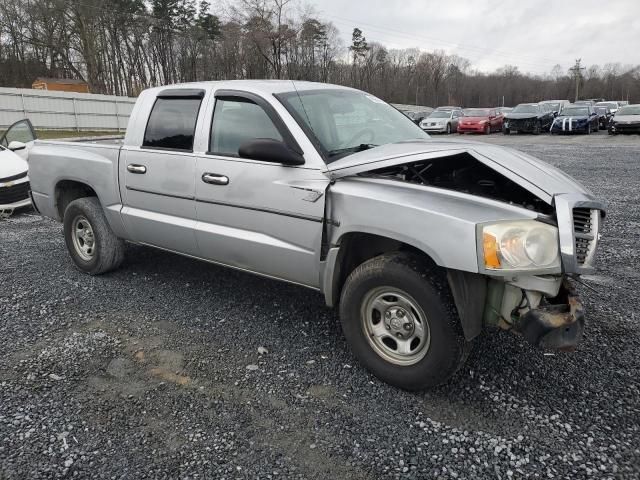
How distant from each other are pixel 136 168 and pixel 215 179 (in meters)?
1.03

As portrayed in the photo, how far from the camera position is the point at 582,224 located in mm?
2793

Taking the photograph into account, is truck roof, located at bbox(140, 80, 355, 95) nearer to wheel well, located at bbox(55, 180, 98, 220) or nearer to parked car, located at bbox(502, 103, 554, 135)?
wheel well, located at bbox(55, 180, 98, 220)

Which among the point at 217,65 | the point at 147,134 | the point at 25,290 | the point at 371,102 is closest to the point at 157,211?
the point at 147,134

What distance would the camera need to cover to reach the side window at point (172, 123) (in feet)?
13.2

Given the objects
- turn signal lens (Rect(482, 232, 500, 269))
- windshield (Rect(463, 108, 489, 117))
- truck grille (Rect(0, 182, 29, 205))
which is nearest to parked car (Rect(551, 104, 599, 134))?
windshield (Rect(463, 108, 489, 117))

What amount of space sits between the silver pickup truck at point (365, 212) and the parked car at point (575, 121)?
2447 cm

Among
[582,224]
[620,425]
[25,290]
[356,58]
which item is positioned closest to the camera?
[620,425]

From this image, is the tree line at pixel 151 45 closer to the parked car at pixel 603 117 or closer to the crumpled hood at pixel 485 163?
the parked car at pixel 603 117

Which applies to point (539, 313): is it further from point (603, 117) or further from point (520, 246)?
point (603, 117)

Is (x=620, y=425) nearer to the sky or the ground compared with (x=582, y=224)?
nearer to the ground

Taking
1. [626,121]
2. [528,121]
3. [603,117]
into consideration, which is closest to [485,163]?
[626,121]

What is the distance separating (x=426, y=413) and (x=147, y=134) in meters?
3.25

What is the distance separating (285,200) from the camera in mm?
3350

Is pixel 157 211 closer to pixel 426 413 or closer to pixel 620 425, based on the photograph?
pixel 426 413
